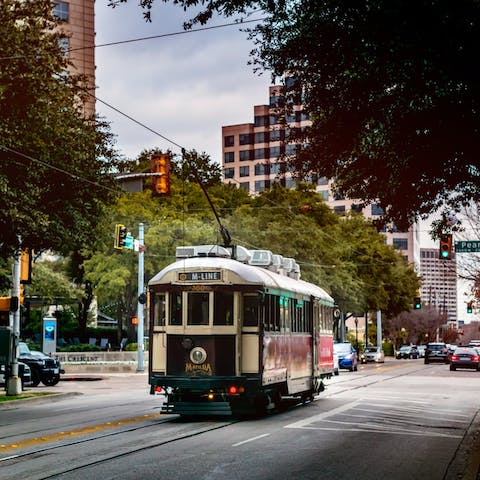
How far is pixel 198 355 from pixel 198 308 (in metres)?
0.98

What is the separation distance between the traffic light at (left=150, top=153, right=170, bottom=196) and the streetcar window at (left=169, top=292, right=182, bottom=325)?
165 inches

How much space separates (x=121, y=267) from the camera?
181ft

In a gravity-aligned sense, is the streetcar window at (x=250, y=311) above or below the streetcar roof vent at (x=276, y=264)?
below

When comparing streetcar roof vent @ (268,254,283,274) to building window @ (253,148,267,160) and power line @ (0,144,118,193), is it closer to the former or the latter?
power line @ (0,144,118,193)

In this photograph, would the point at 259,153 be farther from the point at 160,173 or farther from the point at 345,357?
the point at 160,173

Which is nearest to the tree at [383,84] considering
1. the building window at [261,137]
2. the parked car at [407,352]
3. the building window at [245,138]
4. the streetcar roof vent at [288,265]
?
the streetcar roof vent at [288,265]

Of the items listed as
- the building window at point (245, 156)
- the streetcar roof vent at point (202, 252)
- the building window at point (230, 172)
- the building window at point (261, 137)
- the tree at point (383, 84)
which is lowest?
the streetcar roof vent at point (202, 252)

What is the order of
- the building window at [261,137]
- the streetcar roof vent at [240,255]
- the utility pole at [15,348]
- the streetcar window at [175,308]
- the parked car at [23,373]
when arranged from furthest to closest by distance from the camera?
1. the building window at [261,137]
2. the parked car at [23,373]
3. the utility pole at [15,348]
4. the streetcar roof vent at [240,255]
5. the streetcar window at [175,308]

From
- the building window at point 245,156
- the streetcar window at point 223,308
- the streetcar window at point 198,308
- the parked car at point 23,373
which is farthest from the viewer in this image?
the building window at point 245,156

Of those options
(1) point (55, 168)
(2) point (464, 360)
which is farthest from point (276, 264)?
(2) point (464, 360)

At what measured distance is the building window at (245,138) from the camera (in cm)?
15075

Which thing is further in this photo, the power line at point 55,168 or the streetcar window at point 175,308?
the power line at point 55,168

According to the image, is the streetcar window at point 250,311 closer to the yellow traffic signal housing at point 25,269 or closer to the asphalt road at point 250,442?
the asphalt road at point 250,442

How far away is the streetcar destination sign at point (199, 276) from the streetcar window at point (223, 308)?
35 centimetres
